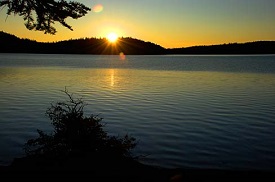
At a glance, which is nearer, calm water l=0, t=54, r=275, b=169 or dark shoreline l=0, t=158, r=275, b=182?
dark shoreline l=0, t=158, r=275, b=182

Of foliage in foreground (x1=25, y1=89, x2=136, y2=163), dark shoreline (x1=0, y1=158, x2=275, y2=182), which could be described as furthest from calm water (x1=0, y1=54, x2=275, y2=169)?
dark shoreline (x1=0, y1=158, x2=275, y2=182)

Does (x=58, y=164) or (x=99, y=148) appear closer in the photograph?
(x=58, y=164)

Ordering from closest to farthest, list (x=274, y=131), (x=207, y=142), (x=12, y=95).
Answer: (x=207, y=142) → (x=274, y=131) → (x=12, y=95)

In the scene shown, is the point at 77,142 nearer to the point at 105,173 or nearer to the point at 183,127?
the point at 105,173

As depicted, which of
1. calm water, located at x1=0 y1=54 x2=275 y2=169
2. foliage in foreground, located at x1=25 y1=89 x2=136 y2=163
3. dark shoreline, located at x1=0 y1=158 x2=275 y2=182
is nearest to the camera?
dark shoreline, located at x1=0 y1=158 x2=275 y2=182

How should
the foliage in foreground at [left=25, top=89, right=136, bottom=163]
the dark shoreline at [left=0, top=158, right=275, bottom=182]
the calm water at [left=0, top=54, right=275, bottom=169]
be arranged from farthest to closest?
1. the calm water at [left=0, top=54, right=275, bottom=169]
2. the foliage in foreground at [left=25, top=89, right=136, bottom=163]
3. the dark shoreline at [left=0, top=158, right=275, bottom=182]

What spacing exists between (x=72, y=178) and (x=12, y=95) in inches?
1435

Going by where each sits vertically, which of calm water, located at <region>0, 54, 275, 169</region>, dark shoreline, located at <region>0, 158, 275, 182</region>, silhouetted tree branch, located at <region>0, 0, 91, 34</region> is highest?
silhouetted tree branch, located at <region>0, 0, 91, 34</region>

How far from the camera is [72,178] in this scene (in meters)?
9.98

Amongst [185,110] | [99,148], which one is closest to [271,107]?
[185,110]

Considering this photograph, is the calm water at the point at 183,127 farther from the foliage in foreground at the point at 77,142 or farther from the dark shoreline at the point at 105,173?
the dark shoreline at the point at 105,173

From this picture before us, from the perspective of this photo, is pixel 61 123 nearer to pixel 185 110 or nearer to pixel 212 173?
pixel 212 173

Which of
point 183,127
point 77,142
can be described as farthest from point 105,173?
point 183,127

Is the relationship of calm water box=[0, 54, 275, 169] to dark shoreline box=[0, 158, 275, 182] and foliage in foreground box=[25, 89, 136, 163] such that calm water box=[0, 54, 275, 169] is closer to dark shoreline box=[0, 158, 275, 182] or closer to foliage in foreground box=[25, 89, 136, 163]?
foliage in foreground box=[25, 89, 136, 163]
